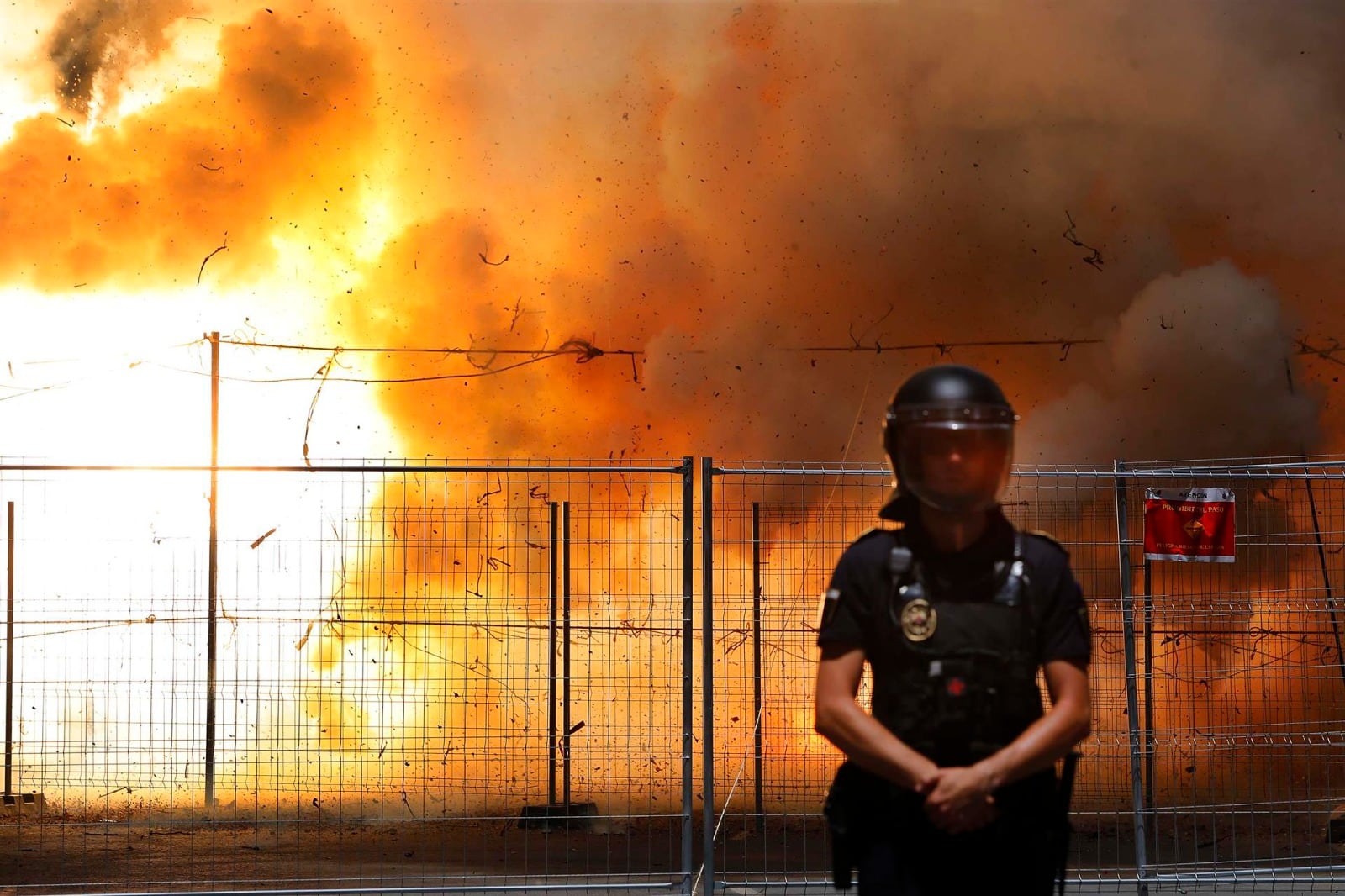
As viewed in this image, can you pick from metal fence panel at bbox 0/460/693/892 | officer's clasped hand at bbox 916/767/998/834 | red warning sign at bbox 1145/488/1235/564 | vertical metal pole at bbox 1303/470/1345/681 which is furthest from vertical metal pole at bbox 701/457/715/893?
officer's clasped hand at bbox 916/767/998/834

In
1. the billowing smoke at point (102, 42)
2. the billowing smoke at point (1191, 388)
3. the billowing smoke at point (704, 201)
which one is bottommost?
the billowing smoke at point (1191, 388)

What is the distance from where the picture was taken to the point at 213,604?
308 inches

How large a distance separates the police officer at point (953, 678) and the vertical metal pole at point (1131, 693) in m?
4.17

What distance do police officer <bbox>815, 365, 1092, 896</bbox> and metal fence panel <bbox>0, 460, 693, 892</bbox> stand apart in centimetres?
398

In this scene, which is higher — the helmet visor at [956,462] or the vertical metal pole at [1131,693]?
the helmet visor at [956,462]

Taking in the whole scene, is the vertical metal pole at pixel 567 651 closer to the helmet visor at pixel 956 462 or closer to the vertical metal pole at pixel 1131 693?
the vertical metal pole at pixel 1131 693

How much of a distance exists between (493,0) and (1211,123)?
7.31m

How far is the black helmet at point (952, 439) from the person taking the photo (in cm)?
270

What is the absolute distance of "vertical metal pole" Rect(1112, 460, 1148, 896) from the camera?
6.57m

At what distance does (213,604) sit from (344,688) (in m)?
4.03

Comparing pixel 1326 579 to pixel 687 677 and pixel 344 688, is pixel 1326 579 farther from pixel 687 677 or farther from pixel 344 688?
pixel 344 688

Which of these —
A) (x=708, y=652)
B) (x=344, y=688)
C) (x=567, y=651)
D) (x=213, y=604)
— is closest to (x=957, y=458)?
(x=708, y=652)

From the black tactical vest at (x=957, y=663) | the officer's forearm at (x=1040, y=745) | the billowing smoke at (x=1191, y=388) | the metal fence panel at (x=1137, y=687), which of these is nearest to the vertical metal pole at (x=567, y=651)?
the metal fence panel at (x=1137, y=687)

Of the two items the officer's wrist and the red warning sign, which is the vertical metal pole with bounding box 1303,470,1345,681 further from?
the officer's wrist
